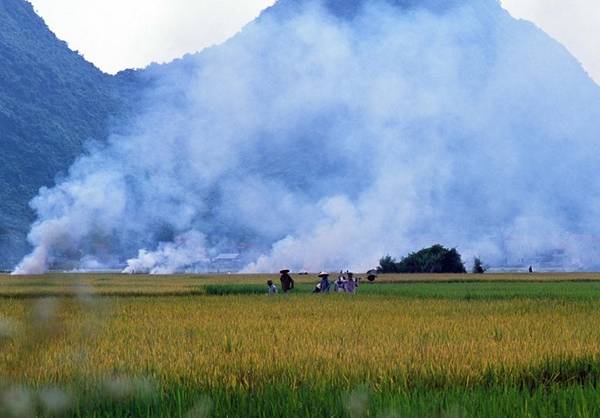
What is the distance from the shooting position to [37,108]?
436 feet

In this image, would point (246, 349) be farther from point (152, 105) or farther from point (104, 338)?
point (152, 105)

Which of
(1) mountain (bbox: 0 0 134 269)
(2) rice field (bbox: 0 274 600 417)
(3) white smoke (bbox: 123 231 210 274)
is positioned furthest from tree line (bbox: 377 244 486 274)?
(1) mountain (bbox: 0 0 134 269)

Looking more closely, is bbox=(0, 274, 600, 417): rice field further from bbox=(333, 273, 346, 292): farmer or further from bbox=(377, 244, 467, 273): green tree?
bbox=(377, 244, 467, 273): green tree

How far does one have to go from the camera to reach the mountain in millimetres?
108938

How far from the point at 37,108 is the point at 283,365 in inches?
5289

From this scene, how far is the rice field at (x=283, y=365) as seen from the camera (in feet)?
6.33

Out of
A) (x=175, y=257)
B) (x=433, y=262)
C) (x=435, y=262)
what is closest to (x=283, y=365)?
(x=435, y=262)

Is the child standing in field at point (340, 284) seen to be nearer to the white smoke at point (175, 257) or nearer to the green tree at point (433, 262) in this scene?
the green tree at point (433, 262)

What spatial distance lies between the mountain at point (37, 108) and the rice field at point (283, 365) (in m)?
87.9

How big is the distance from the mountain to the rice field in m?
87.9

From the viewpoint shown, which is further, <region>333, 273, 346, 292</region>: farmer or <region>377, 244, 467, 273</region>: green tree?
<region>377, 244, 467, 273</region>: green tree

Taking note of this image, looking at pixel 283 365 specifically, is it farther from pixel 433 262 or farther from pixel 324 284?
pixel 433 262

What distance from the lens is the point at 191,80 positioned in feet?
575

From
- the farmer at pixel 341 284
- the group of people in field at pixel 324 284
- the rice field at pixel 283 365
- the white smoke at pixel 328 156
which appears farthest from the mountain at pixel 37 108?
the rice field at pixel 283 365
